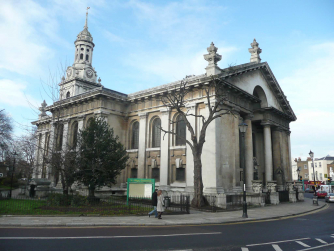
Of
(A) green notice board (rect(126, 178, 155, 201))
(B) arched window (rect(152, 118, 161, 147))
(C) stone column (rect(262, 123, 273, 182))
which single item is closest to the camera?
(A) green notice board (rect(126, 178, 155, 201))

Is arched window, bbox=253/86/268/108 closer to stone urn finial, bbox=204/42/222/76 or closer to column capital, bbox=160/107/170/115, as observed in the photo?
stone urn finial, bbox=204/42/222/76

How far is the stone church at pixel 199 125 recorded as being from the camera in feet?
77.9

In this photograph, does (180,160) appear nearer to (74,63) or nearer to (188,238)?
(188,238)

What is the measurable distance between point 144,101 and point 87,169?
12.3 metres

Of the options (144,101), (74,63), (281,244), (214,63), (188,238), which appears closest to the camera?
(281,244)

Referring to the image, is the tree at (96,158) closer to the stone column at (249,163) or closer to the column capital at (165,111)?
Result: the column capital at (165,111)

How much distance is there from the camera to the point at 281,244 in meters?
8.67

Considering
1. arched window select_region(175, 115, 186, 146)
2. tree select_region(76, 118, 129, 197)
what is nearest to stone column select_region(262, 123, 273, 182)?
arched window select_region(175, 115, 186, 146)

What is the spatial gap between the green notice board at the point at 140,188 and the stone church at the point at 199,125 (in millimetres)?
5970

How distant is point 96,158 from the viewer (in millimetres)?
19688

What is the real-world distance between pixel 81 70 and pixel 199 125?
39.7m

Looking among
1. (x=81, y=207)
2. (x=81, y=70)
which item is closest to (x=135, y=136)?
(x=81, y=207)

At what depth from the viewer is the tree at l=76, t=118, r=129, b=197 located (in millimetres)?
19281

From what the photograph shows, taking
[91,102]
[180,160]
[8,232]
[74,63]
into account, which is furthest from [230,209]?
[74,63]
